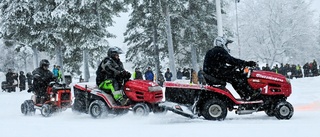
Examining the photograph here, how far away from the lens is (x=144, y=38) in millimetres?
37031

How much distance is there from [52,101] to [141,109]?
3.96 m

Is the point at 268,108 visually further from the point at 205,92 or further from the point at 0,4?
the point at 0,4

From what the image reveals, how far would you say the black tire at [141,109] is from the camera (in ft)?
35.2

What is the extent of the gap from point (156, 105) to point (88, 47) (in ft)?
60.6

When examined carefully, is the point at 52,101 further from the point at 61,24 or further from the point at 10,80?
the point at 10,80

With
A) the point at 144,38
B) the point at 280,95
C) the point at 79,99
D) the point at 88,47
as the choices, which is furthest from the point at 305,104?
the point at 144,38

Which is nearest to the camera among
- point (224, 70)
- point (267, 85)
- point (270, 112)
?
point (267, 85)

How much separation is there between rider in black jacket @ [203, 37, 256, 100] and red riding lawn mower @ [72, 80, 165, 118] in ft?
6.24

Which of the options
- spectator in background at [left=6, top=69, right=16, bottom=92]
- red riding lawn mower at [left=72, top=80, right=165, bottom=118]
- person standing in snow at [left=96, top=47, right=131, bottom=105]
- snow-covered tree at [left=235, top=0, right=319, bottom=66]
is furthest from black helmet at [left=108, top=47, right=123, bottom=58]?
snow-covered tree at [left=235, top=0, right=319, bottom=66]

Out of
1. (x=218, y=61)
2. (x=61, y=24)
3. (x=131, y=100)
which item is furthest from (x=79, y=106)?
(x=61, y=24)

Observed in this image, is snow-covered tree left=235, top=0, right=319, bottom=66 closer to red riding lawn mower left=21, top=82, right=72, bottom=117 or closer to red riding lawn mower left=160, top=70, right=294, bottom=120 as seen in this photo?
red riding lawn mower left=21, top=82, right=72, bottom=117

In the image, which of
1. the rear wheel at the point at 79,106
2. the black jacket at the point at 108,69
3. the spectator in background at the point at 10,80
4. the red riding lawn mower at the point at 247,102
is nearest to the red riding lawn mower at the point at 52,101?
the rear wheel at the point at 79,106

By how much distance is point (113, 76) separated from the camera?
1143 cm

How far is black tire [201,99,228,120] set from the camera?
370 inches
